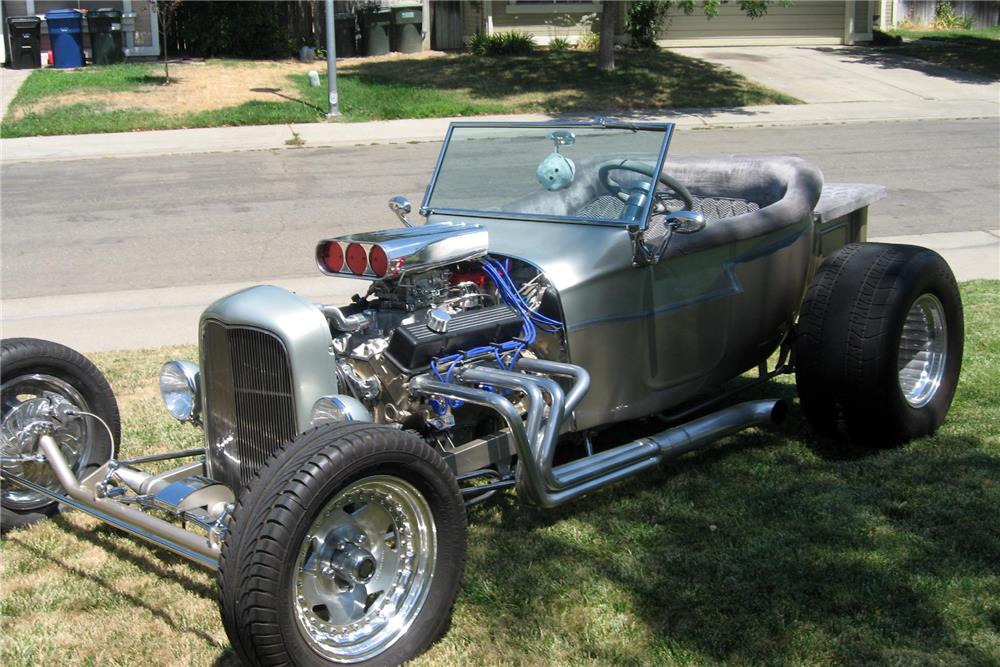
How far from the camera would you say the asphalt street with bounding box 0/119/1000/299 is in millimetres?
9820

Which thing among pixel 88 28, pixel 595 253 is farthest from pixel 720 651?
pixel 88 28

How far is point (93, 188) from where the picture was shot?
44.3ft

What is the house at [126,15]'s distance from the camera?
2427 centimetres

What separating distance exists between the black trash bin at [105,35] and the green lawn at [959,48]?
56.9 ft

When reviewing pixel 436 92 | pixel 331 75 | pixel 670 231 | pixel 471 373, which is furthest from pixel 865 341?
pixel 436 92

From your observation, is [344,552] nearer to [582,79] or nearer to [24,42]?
[582,79]

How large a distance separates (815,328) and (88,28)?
22.3 metres

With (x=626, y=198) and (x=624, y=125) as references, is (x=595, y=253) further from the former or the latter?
(x=624, y=125)

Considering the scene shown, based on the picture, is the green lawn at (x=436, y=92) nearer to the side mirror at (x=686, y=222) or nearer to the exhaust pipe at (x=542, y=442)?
the side mirror at (x=686, y=222)

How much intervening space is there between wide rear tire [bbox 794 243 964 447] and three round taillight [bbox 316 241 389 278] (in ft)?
6.86

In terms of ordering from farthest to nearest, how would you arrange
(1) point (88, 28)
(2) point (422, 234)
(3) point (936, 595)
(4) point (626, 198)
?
1. (1) point (88, 28)
2. (4) point (626, 198)
3. (2) point (422, 234)
4. (3) point (936, 595)

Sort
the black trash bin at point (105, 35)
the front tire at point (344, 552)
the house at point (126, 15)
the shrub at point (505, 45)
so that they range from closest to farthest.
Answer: the front tire at point (344, 552) → the black trash bin at point (105, 35) → the house at point (126, 15) → the shrub at point (505, 45)

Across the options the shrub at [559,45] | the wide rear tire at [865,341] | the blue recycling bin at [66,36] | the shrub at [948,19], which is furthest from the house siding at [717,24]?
the wide rear tire at [865,341]

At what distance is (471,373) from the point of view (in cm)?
416
